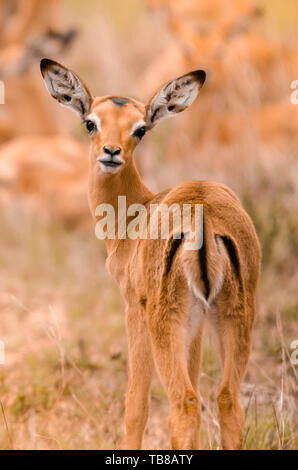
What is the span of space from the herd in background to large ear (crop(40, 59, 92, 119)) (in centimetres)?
425

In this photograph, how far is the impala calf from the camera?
1993 mm

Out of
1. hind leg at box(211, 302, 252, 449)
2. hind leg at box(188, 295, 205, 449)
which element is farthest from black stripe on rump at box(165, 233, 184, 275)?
hind leg at box(211, 302, 252, 449)

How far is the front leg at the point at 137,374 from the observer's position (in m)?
2.30

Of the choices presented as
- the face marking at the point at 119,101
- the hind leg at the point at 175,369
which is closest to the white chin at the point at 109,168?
the face marking at the point at 119,101

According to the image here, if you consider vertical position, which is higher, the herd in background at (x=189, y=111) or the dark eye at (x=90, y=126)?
the herd in background at (x=189, y=111)

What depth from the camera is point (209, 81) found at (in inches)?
316

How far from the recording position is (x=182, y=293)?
6.64 ft

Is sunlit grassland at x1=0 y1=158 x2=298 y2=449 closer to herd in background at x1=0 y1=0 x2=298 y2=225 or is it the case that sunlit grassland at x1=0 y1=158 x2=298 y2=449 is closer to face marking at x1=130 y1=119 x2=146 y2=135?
herd in background at x1=0 y1=0 x2=298 y2=225

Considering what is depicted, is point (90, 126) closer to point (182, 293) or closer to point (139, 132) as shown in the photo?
point (139, 132)

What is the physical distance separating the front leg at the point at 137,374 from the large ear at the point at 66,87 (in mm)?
818

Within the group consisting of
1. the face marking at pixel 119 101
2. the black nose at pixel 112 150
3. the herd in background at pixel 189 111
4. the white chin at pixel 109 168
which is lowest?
the white chin at pixel 109 168

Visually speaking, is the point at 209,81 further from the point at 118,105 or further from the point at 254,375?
the point at 118,105

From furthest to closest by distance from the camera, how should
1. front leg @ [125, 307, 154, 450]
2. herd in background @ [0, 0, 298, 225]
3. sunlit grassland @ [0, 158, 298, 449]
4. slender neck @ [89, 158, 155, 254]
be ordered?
1. herd in background @ [0, 0, 298, 225]
2. sunlit grassland @ [0, 158, 298, 449]
3. slender neck @ [89, 158, 155, 254]
4. front leg @ [125, 307, 154, 450]

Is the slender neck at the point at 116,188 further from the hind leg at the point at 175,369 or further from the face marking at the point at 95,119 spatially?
the hind leg at the point at 175,369
